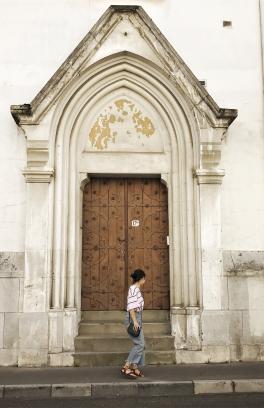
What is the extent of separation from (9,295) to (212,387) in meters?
3.93

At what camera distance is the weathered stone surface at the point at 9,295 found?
864 cm

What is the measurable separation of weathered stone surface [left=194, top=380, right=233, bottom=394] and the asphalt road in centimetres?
15

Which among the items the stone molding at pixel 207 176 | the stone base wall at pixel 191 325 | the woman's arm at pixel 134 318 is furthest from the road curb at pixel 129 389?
the stone molding at pixel 207 176

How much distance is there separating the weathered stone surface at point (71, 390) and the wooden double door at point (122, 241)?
2.63m

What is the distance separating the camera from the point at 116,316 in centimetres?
924

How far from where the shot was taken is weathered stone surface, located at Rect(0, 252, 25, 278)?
8734mm

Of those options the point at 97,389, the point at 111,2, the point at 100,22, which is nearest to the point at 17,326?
the point at 97,389

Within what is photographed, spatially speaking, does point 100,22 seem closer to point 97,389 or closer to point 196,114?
point 196,114

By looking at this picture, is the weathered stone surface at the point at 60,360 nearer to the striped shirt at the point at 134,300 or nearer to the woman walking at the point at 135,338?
the woman walking at the point at 135,338

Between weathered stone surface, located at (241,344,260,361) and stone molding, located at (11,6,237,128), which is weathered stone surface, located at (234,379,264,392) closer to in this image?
weathered stone surface, located at (241,344,260,361)

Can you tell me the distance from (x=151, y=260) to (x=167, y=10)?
5040 mm

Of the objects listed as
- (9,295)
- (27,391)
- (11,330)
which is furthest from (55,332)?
(27,391)

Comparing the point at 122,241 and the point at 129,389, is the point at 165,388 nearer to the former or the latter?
the point at 129,389

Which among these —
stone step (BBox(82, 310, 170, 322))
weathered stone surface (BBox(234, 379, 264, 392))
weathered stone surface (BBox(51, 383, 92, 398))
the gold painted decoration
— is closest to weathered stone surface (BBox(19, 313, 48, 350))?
stone step (BBox(82, 310, 170, 322))
